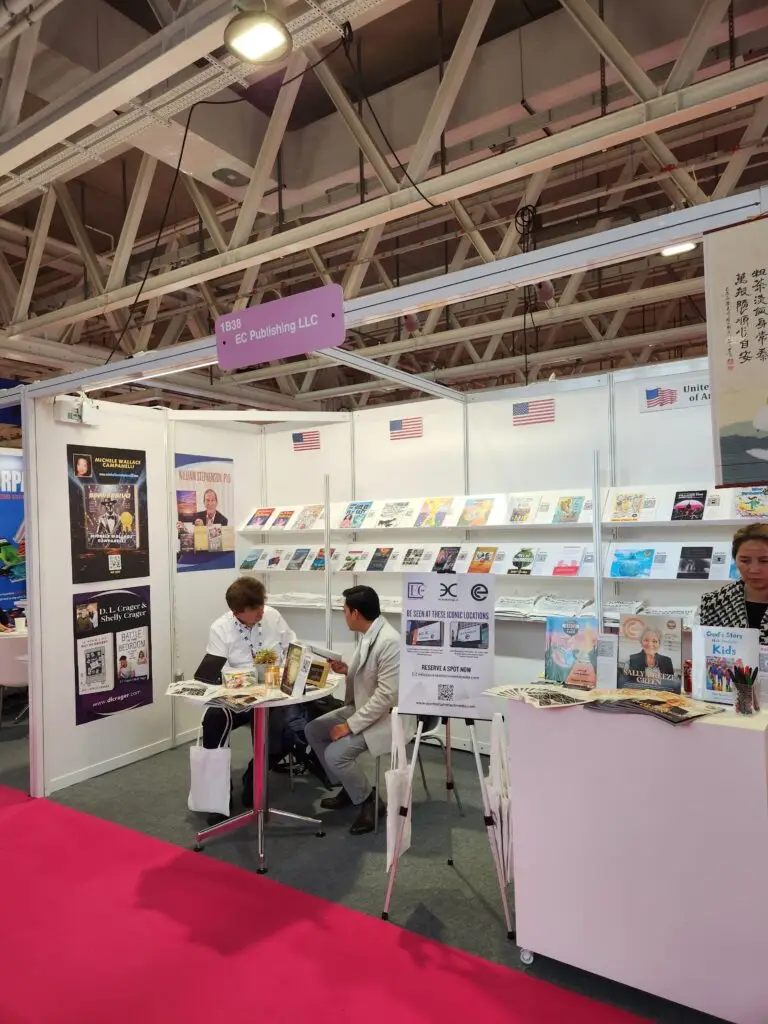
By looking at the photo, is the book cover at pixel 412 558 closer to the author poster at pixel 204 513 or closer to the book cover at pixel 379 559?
the book cover at pixel 379 559

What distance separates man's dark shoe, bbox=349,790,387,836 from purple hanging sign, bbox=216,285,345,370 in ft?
8.61

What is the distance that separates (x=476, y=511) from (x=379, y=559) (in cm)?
100

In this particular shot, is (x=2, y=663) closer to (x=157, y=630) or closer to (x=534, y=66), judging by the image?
(x=157, y=630)

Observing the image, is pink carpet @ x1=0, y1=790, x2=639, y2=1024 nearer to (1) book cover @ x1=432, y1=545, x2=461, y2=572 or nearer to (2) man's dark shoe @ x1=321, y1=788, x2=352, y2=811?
(2) man's dark shoe @ x1=321, y1=788, x2=352, y2=811

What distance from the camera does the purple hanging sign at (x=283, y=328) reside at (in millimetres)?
3100

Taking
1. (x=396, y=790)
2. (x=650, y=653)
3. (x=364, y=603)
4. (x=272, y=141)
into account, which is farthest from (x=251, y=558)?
(x=650, y=653)

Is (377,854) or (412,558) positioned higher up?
(412,558)

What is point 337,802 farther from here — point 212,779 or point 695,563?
point 695,563

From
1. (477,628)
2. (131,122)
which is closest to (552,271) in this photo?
(477,628)

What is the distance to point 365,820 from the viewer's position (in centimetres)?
400

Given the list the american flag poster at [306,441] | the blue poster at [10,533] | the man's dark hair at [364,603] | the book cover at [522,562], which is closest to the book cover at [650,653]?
the man's dark hair at [364,603]

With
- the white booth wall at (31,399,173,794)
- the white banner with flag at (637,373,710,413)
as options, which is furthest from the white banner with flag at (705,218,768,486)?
the white booth wall at (31,399,173,794)

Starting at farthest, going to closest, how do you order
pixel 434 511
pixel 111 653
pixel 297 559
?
1. pixel 297 559
2. pixel 434 511
3. pixel 111 653

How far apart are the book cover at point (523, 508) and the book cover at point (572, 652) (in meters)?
2.08
